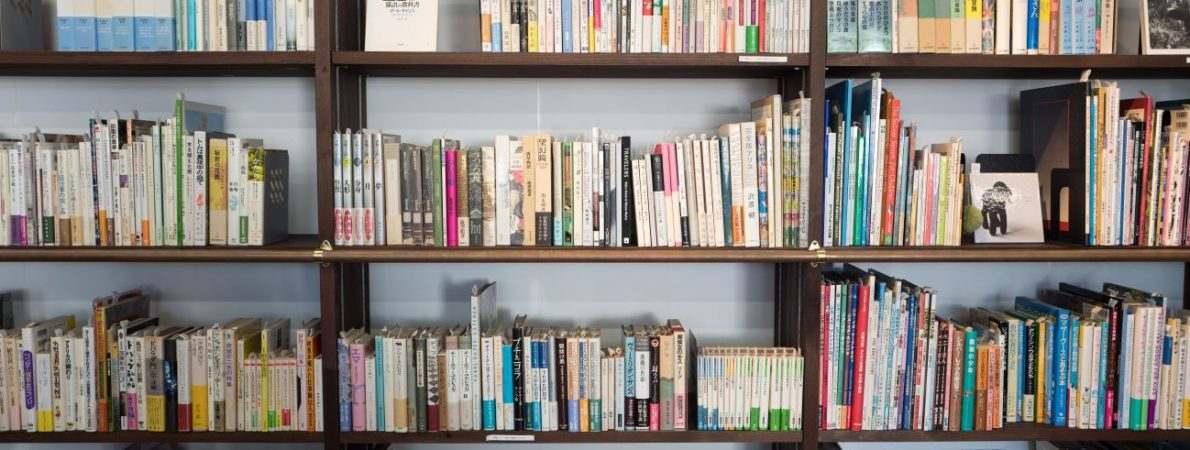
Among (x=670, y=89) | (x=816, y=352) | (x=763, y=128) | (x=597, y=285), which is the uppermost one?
(x=670, y=89)

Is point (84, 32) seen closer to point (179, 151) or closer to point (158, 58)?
point (158, 58)

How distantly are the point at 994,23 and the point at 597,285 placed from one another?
1.17 m

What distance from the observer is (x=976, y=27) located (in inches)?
68.7

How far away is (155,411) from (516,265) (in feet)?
3.06

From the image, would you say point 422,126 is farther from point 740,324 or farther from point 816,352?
point 816,352

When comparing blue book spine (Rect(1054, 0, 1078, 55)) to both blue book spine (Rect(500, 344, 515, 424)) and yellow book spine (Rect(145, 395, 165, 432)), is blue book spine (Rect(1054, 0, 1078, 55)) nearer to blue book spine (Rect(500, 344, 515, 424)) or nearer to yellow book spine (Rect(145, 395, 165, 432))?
blue book spine (Rect(500, 344, 515, 424))

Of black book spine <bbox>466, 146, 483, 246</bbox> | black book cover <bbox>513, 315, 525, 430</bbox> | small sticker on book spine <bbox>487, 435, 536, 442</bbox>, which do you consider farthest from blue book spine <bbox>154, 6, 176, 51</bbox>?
small sticker on book spine <bbox>487, 435, 536, 442</bbox>

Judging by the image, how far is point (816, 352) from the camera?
1747 mm

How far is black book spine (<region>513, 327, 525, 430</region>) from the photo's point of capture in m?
1.78

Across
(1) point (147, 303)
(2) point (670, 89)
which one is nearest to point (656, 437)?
(2) point (670, 89)

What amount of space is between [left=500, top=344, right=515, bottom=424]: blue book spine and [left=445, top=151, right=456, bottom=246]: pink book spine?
280mm

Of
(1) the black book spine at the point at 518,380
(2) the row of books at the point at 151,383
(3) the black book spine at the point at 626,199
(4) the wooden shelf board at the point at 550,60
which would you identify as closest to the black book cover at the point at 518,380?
(1) the black book spine at the point at 518,380

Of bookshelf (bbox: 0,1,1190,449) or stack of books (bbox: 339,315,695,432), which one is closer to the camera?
bookshelf (bbox: 0,1,1190,449)

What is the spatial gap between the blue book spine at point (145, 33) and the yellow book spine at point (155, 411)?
2.69 ft
